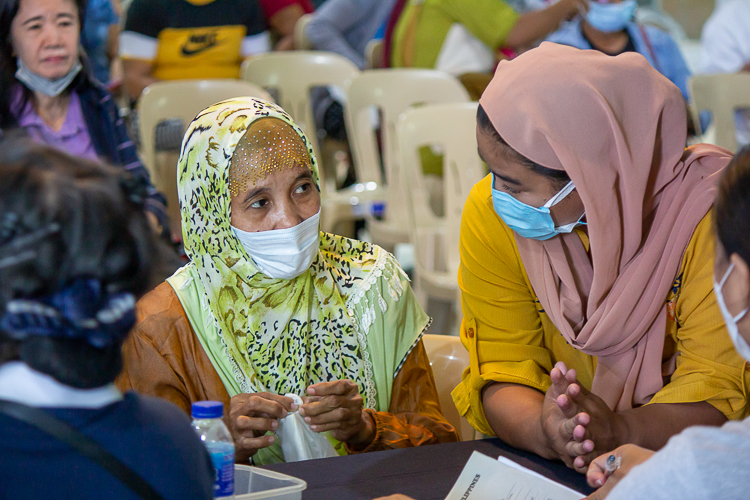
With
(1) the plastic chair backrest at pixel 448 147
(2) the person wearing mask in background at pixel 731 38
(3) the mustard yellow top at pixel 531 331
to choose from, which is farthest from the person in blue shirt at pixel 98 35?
(2) the person wearing mask in background at pixel 731 38

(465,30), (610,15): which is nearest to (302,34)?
(465,30)

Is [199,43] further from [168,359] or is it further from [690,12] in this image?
[690,12]

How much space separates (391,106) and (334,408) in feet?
8.75

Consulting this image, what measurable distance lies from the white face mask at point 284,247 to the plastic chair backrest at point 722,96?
288 centimetres

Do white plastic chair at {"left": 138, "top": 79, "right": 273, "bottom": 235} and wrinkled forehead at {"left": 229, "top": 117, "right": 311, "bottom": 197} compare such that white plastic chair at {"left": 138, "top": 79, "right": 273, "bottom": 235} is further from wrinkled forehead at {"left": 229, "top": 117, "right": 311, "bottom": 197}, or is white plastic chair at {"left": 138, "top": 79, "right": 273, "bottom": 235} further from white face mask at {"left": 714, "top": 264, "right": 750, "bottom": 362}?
white face mask at {"left": 714, "top": 264, "right": 750, "bottom": 362}

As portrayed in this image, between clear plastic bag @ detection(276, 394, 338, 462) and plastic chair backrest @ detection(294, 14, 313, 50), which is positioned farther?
plastic chair backrest @ detection(294, 14, 313, 50)

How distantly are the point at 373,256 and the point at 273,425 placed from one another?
0.50m

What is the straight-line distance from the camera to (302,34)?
4586 millimetres

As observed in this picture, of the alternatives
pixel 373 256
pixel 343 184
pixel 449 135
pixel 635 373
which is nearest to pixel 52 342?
pixel 373 256

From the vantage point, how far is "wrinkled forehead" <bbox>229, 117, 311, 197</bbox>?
1464 millimetres

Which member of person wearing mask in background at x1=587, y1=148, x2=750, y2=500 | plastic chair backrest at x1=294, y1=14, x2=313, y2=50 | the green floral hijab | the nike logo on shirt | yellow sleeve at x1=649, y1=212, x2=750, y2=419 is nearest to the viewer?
person wearing mask in background at x1=587, y1=148, x2=750, y2=500

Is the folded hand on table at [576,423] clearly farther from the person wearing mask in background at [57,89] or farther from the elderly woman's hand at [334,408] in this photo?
the person wearing mask in background at [57,89]

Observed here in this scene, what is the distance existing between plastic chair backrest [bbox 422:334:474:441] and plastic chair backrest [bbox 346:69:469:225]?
190cm

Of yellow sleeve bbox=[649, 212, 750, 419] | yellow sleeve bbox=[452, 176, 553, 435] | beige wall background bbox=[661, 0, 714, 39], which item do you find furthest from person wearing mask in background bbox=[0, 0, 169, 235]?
beige wall background bbox=[661, 0, 714, 39]
